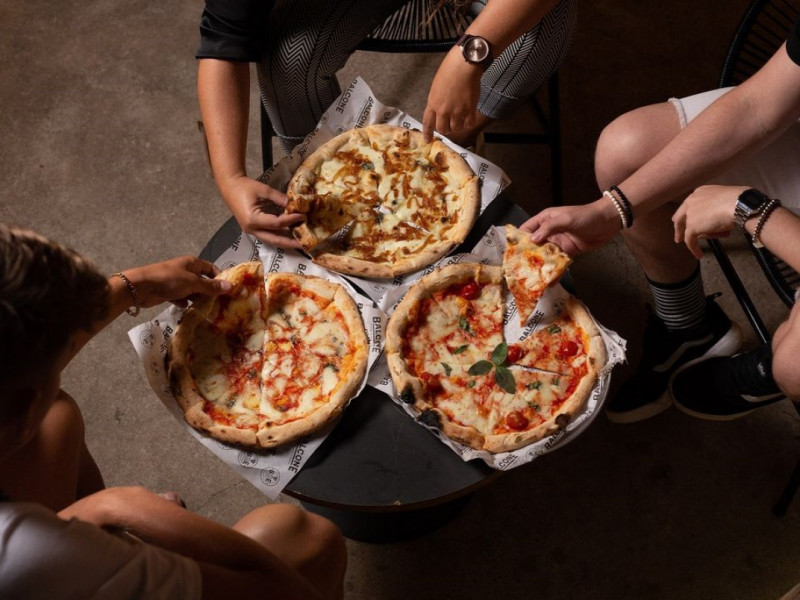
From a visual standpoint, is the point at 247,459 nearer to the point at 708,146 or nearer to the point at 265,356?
the point at 265,356

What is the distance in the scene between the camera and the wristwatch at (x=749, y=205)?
1890 mm

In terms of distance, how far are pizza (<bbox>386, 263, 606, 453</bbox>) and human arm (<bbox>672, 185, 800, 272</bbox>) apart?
37 cm

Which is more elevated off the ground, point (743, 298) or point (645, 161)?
point (645, 161)

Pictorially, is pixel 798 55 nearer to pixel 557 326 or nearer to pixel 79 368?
pixel 557 326

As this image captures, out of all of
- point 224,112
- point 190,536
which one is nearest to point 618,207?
point 224,112

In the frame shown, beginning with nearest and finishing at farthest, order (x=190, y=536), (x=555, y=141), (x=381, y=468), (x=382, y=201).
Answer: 1. (x=190, y=536)
2. (x=381, y=468)
3. (x=382, y=201)
4. (x=555, y=141)

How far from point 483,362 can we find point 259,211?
0.78m

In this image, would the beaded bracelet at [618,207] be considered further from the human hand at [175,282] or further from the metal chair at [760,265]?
the human hand at [175,282]

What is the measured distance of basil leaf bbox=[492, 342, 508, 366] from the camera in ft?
6.86

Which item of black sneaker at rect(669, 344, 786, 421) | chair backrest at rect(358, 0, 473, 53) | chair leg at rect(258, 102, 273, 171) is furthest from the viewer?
chair leg at rect(258, 102, 273, 171)

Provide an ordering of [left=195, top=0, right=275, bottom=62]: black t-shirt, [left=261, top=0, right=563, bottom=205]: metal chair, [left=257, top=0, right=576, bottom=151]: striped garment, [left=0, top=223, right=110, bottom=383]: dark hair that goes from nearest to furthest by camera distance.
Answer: [left=0, top=223, right=110, bottom=383]: dark hair, [left=195, top=0, right=275, bottom=62]: black t-shirt, [left=257, top=0, right=576, bottom=151]: striped garment, [left=261, top=0, right=563, bottom=205]: metal chair

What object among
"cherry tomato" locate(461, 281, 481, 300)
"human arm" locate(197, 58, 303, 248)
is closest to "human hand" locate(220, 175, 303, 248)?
"human arm" locate(197, 58, 303, 248)

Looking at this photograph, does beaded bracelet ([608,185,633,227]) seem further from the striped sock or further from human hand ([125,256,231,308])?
human hand ([125,256,231,308])

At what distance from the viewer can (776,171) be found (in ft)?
7.04
